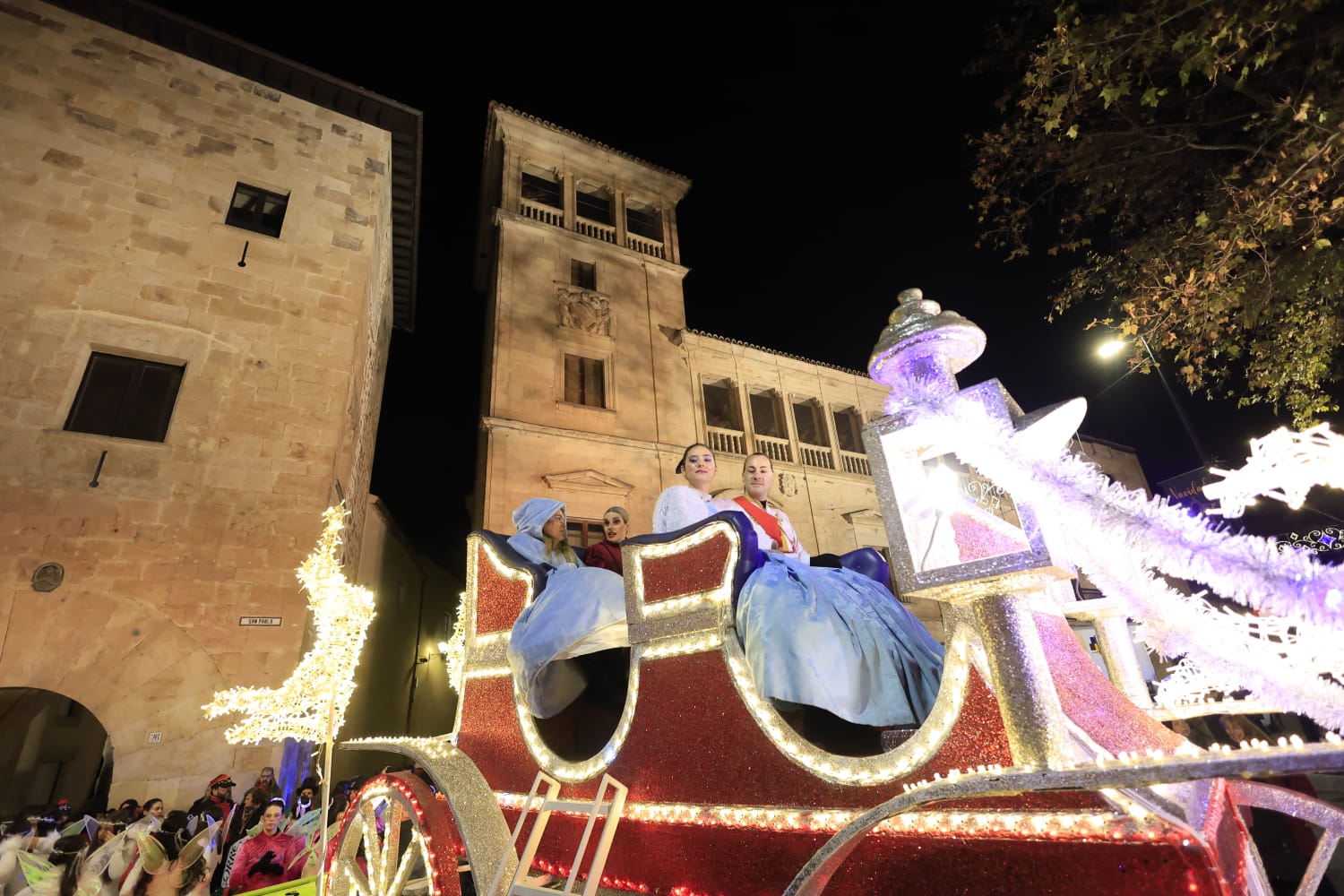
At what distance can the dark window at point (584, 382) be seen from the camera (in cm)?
1236

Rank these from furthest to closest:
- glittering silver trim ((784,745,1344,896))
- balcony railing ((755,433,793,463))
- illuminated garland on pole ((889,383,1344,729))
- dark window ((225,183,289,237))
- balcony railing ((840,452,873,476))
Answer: balcony railing ((840,452,873,476))
balcony railing ((755,433,793,463))
dark window ((225,183,289,237))
illuminated garland on pole ((889,383,1344,729))
glittering silver trim ((784,745,1344,896))

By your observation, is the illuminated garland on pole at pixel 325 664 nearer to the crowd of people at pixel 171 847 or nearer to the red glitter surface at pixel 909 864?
the crowd of people at pixel 171 847

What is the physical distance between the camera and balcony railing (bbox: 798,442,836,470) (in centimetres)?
1452

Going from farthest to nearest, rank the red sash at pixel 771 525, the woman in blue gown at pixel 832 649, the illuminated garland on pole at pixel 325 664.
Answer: the illuminated garland on pole at pixel 325 664 < the red sash at pixel 771 525 < the woman in blue gown at pixel 832 649

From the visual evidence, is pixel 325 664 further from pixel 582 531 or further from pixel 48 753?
pixel 48 753

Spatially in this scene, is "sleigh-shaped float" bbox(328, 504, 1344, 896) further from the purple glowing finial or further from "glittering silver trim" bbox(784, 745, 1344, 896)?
the purple glowing finial

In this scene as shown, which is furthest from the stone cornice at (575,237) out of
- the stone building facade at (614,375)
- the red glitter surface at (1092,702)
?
the red glitter surface at (1092,702)

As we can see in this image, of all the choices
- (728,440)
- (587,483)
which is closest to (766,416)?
(728,440)

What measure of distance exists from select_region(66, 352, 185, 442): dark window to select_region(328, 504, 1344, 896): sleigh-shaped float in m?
6.94

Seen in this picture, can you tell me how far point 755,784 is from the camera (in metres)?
1.84

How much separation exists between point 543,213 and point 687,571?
13.3m

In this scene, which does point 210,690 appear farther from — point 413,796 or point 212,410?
point 413,796

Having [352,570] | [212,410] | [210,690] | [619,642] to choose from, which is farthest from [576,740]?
[352,570]

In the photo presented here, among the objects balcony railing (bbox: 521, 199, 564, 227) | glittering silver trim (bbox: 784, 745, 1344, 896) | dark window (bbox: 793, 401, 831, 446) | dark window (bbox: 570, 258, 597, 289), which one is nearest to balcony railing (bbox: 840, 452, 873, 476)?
dark window (bbox: 793, 401, 831, 446)
